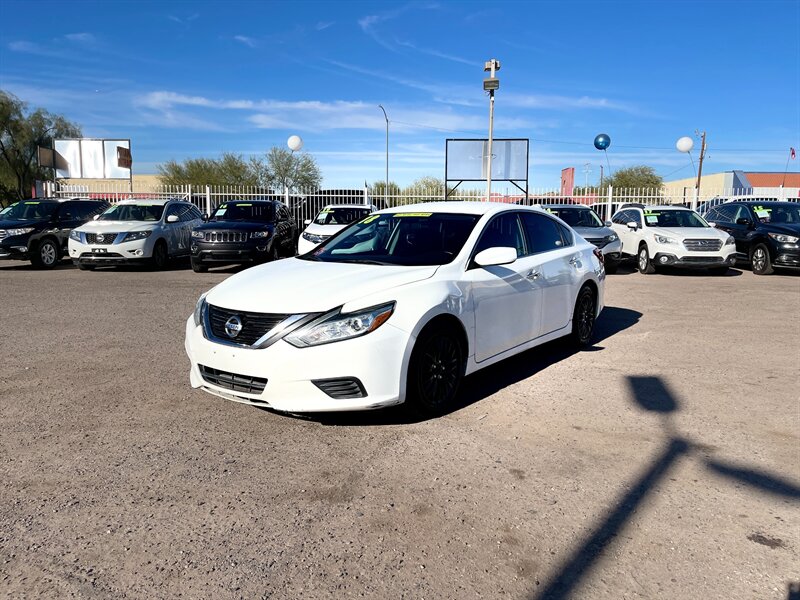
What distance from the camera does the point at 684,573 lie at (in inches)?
107

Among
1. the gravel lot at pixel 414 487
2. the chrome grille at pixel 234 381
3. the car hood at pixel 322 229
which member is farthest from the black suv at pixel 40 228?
the chrome grille at pixel 234 381

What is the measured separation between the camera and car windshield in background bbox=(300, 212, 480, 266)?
16.6ft

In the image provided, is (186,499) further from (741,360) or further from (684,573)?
(741,360)

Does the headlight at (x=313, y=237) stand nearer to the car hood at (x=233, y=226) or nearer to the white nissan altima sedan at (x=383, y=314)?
the car hood at (x=233, y=226)

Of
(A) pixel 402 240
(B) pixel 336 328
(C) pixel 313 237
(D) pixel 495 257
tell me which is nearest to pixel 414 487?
(B) pixel 336 328

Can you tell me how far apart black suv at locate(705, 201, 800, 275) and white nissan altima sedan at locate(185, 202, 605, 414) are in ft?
35.0

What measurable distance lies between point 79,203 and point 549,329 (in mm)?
14219

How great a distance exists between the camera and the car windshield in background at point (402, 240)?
5.07 metres

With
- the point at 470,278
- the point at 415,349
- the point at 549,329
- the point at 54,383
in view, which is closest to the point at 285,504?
the point at 415,349

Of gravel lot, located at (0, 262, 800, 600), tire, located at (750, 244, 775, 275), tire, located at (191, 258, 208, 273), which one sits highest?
tire, located at (750, 244, 775, 275)

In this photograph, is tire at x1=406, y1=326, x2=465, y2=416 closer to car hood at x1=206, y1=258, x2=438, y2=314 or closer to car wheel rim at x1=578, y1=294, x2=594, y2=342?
car hood at x1=206, y1=258, x2=438, y2=314

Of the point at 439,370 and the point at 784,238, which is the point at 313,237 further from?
the point at 784,238

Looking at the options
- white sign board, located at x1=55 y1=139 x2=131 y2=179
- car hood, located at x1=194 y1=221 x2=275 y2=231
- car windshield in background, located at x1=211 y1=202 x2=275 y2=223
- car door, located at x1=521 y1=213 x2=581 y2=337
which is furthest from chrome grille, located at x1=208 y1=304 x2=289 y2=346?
white sign board, located at x1=55 y1=139 x2=131 y2=179

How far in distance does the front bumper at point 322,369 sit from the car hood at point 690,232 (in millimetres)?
11758
